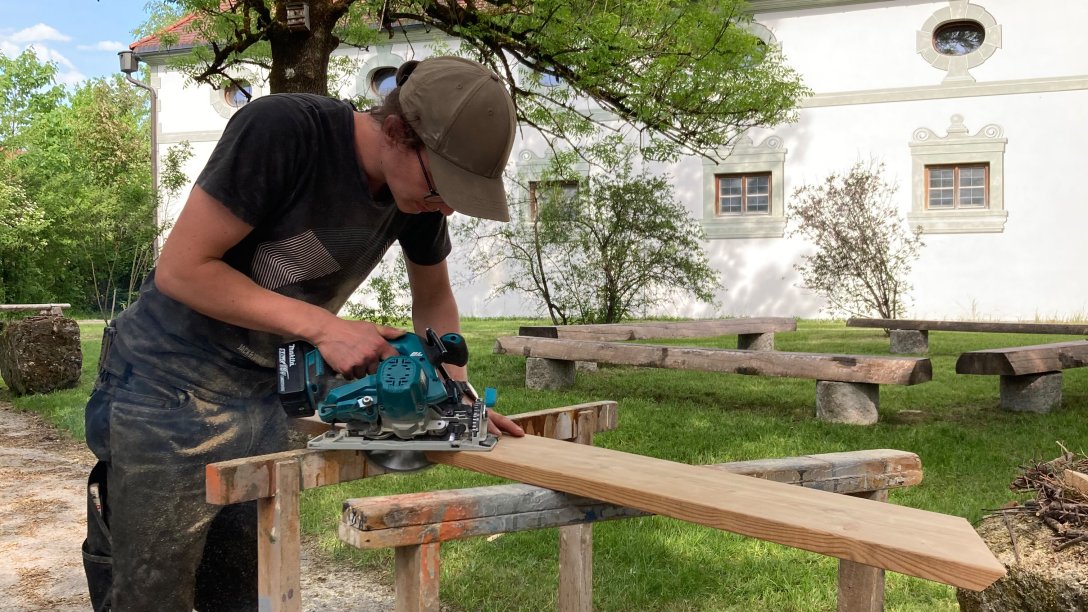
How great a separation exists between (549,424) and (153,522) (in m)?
1.14

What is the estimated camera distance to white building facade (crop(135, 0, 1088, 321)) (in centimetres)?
1549

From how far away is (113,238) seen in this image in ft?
48.2

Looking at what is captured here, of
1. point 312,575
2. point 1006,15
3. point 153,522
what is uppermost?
point 1006,15

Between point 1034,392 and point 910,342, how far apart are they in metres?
3.91

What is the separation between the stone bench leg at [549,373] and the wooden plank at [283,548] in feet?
19.7

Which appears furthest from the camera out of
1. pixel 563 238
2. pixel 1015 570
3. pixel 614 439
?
pixel 563 238

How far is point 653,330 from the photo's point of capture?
9016mm

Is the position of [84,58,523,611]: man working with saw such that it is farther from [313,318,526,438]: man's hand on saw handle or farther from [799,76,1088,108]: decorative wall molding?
[799,76,1088,108]: decorative wall molding

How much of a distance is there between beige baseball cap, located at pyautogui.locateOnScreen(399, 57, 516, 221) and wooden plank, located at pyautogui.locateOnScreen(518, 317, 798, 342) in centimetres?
637

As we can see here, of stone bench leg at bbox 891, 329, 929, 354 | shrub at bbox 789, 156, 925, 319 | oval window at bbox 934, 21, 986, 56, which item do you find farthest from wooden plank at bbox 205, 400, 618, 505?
oval window at bbox 934, 21, 986, 56

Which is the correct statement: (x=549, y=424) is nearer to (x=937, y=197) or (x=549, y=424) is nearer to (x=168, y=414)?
(x=168, y=414)

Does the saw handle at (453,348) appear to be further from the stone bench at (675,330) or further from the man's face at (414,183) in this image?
the stone bench at (675,330)

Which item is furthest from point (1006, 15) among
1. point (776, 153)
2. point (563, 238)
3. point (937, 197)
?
point (563, 238)

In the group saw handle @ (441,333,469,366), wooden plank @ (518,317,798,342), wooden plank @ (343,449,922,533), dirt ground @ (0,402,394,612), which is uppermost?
saw handle @ (441,333,469,366)
